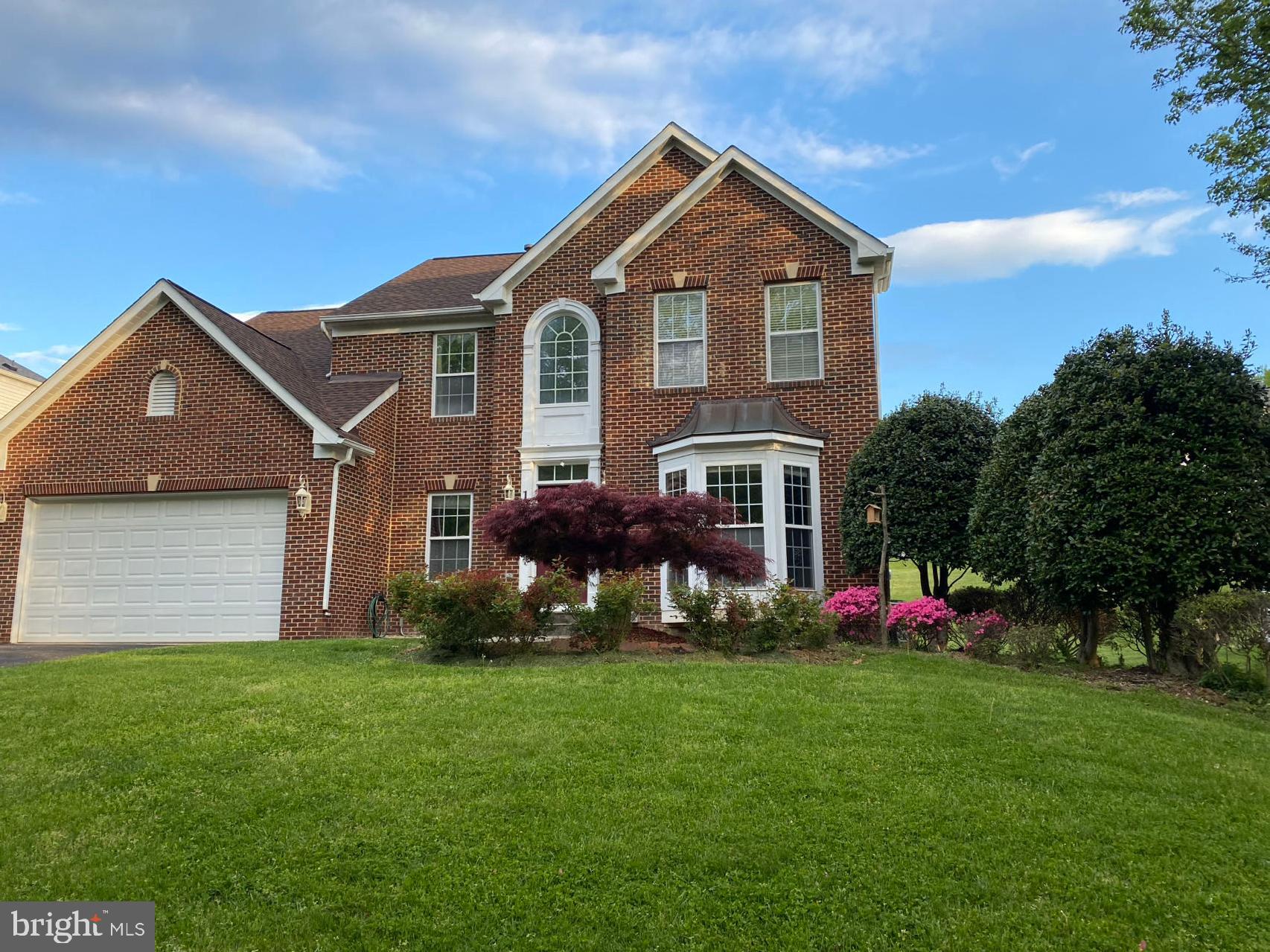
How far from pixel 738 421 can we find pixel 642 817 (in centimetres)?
950

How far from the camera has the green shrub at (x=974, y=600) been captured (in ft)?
38.1

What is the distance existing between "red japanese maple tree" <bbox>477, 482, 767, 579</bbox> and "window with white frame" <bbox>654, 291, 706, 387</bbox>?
15.3 ft

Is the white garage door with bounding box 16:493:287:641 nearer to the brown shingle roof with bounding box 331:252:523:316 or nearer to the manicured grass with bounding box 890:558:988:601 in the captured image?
the brown shingle roof with bounding box 331:252:523:316

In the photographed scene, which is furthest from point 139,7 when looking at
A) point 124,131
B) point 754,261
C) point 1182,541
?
point 1182,541

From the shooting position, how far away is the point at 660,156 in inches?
630

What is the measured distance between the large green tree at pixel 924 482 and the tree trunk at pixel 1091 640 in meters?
2.20

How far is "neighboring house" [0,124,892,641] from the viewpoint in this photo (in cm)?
1392

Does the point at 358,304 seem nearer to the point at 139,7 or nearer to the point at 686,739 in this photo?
the point at 139,7

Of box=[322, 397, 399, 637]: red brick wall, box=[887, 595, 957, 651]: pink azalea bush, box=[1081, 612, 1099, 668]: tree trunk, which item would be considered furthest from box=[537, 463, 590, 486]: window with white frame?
box=[1081, 612, 1099, 668]: tree trunk

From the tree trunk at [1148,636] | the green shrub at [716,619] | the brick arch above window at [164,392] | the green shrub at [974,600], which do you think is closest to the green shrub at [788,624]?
the green shrub at [716,619]

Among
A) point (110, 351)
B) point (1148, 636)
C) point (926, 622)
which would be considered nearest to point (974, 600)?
point (926, 622)

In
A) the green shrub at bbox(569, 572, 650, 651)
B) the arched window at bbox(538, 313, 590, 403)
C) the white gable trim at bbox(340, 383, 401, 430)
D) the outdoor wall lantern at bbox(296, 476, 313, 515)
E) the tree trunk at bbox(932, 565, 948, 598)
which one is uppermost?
the arched window at bbox(538, 313, 590, 403)

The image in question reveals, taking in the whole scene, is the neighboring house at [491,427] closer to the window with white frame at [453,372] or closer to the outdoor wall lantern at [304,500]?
the outdoor wall lantern at [304,500]

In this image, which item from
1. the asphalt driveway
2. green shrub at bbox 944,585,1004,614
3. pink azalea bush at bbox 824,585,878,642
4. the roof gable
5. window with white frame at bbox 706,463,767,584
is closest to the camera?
the asphalt driveway
